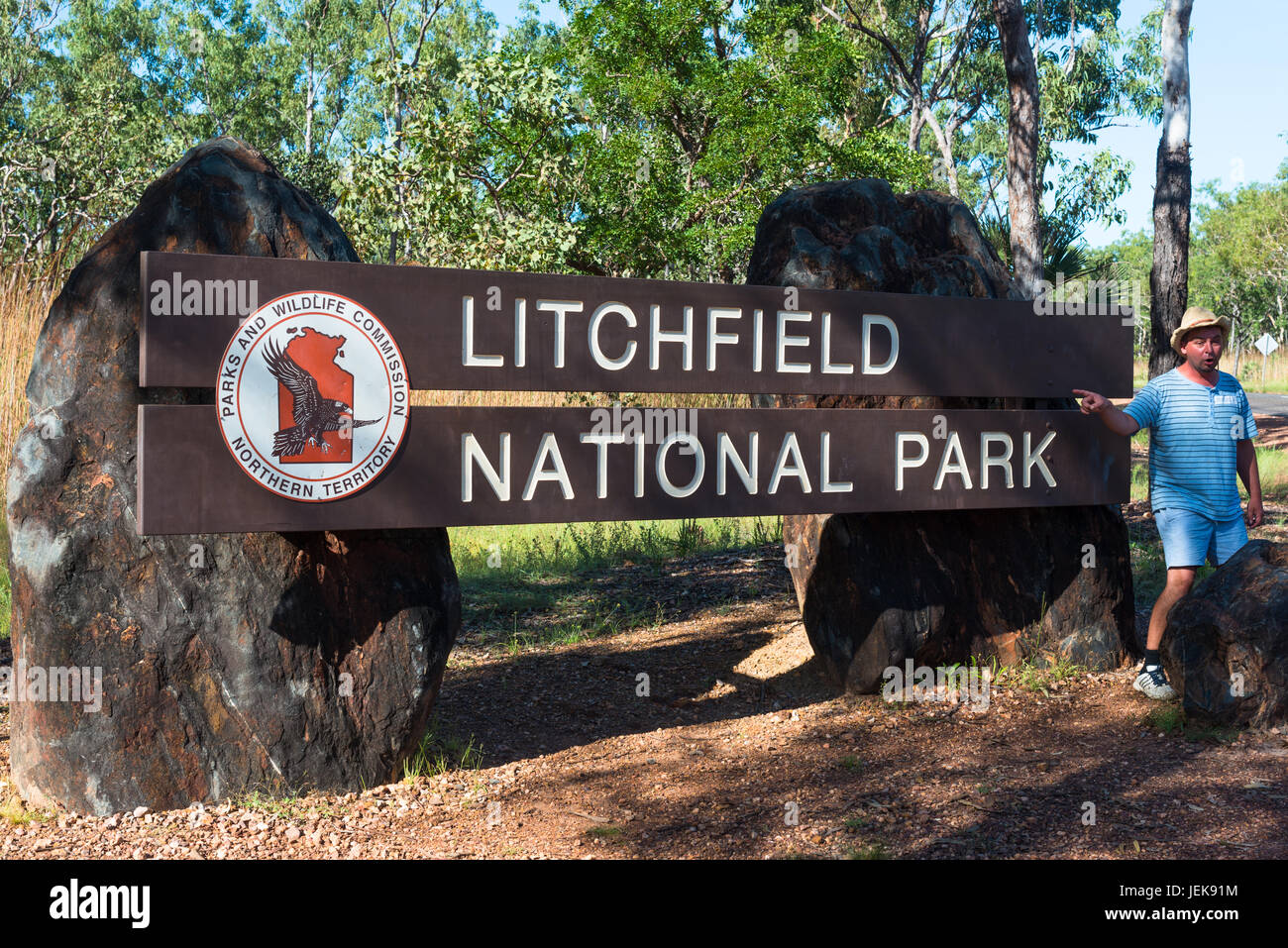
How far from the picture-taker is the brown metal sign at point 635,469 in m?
3.81

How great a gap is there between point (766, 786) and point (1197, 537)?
2.35 m

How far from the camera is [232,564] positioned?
4.00 metres

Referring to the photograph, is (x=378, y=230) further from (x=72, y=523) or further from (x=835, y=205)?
(x=72, y=523)

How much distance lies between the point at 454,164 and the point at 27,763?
982cm

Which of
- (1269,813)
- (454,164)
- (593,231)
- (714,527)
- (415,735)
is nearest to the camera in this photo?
(1269,813)

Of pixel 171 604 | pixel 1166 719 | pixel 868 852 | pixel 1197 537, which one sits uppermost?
pixel 1197 537

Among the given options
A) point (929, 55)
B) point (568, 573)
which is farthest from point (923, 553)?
point (929, 55)

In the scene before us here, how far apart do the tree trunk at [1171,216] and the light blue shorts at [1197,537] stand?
231 inches

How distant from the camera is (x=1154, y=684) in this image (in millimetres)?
5199

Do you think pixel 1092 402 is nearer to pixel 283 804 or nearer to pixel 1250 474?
pixel 1250 474

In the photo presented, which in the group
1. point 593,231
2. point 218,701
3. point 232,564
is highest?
point 593,231

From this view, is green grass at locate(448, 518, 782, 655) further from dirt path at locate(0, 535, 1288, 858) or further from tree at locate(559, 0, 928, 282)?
tree at locate(559, 0, 928, 282)

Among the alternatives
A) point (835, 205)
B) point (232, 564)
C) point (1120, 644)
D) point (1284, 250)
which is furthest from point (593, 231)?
point (1284, 250)

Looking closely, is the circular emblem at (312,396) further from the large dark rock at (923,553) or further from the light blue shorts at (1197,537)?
the light blue shorts at (1197,537)
